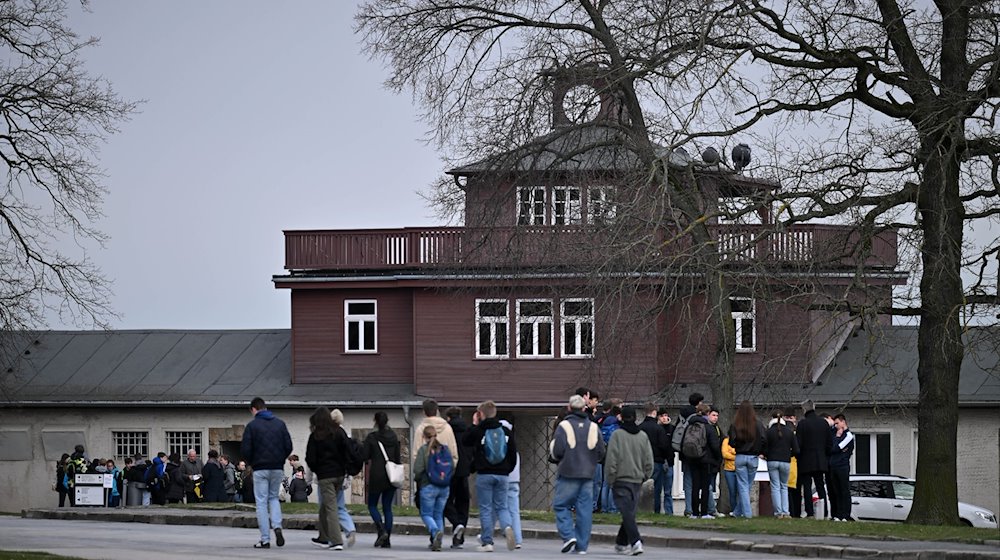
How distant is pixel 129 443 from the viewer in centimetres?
4872

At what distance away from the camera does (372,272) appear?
47.5 meters

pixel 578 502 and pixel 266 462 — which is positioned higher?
pixel 266 462

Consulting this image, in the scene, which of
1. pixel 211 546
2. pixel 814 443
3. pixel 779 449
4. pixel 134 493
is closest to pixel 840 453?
pixel 814 443

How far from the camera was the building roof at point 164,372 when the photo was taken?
4759 centimetres

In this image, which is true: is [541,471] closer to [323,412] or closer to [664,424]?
[664,424]

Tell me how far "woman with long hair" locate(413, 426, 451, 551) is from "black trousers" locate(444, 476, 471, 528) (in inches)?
26.1

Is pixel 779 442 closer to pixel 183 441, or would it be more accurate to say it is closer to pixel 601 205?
pixel 601 205

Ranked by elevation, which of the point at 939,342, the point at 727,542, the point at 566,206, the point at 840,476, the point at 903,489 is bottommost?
the point at 903,489

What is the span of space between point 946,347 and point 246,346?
29400mm

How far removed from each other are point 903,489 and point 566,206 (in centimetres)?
887

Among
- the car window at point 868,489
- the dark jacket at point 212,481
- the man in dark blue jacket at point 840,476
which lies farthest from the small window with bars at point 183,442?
the man in dark blue jacket at point 840,476

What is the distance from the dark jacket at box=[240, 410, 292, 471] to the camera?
21188mm

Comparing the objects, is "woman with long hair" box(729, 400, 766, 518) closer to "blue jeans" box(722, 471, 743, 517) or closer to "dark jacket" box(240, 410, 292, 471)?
"blue jeans" box(722, 471, 743, 517)

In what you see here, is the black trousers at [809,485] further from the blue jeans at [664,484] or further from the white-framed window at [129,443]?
the white-framed window at [129,443]
